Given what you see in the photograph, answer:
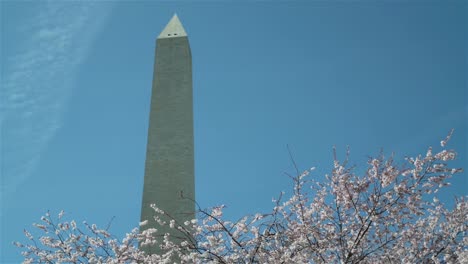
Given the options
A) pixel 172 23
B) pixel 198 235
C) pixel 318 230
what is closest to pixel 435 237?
pixel 318 230

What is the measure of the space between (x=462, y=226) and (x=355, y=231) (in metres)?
1.72

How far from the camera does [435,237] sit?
6879mm

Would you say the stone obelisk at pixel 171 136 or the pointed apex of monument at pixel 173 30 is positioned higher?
the pointed apex of monument at pixel 173 30

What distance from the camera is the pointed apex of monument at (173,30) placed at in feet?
44.2

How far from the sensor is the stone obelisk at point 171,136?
38.8 feet

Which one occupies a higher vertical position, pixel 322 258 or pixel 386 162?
pixel 386 162

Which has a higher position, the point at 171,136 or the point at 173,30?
the point at 173,30

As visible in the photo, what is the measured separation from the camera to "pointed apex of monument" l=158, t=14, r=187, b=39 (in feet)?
44.2

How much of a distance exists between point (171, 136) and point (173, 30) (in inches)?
125

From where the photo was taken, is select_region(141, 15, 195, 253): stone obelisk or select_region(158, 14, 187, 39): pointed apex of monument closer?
select_region(141, 15, 195, 253): stone obelisk

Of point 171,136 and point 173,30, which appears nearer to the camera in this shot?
point 171,136

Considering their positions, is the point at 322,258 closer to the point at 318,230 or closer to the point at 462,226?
the point at 318,230

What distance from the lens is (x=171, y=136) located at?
1245cm

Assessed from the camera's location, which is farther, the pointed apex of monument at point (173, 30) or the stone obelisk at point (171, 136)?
the pointed apex of monument at point (173, 30)
